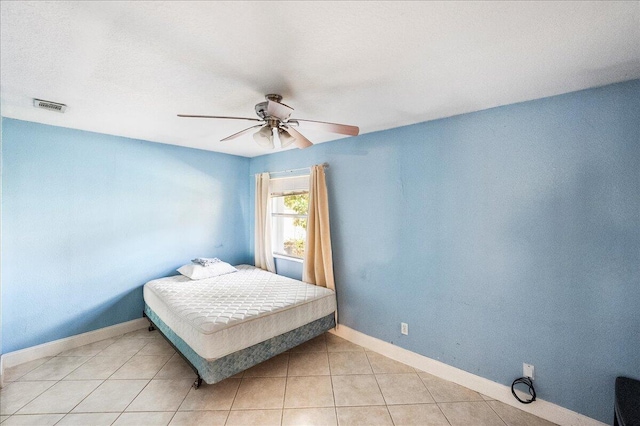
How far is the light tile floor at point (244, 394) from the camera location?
1863mm

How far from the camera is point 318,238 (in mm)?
3246

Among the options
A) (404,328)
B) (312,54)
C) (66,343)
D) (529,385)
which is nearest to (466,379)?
(529,385)

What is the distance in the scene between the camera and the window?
3.72 m

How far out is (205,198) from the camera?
3.89 m

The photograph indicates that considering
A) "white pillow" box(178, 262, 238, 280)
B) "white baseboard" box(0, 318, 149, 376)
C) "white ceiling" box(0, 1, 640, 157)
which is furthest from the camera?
"white pillow" box(178, 262, 238, 280)

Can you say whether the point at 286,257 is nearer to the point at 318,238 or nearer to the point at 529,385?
the point at 318,238

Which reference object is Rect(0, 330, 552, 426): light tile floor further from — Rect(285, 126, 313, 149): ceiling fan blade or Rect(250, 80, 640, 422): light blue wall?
Rect(285, 126, 313, 149): ceiling fan blade

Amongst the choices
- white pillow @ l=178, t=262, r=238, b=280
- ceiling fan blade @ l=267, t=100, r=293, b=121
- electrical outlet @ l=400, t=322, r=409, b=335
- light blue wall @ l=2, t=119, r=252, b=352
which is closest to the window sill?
white pillow @ l=178, t=262, r=238, b=280

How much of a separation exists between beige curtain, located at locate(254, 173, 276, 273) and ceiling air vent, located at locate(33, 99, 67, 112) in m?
2.26

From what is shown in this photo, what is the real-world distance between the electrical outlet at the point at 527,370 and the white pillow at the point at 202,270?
3336 millimetres

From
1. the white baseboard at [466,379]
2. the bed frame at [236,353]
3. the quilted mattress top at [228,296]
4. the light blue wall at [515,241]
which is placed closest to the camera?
the light blue wall at [515,241]

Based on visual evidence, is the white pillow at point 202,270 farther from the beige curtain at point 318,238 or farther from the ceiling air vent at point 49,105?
the ceiling air vent at point 49,105

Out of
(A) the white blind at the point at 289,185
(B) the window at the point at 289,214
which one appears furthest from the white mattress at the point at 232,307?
(A) the white blind at the point at 289,185

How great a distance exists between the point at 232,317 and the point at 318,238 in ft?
4.60
